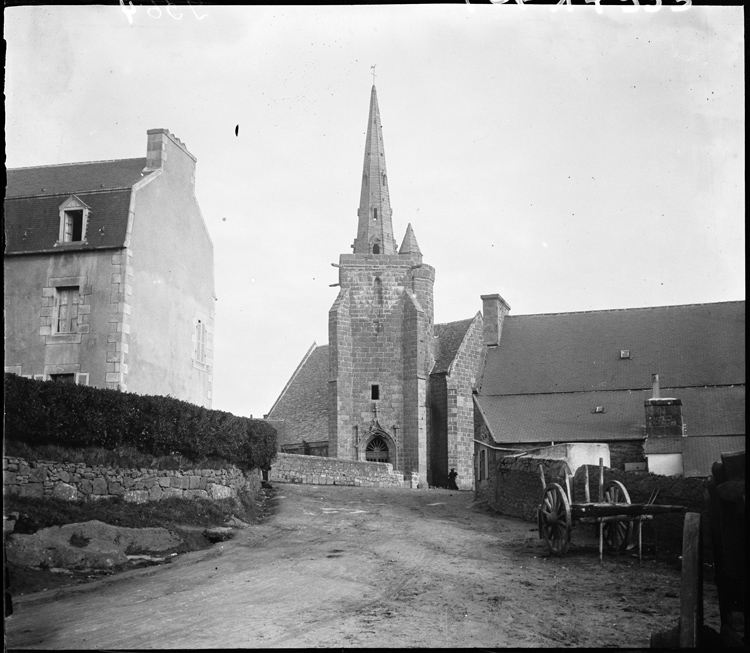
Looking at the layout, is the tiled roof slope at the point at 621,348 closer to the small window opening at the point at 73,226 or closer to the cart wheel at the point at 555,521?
the cart wheel at the point at 555,521

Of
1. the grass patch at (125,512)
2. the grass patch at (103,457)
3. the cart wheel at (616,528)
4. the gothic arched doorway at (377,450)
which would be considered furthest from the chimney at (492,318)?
the cart wheel at (616,528)

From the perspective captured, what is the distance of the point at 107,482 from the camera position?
47.0ft

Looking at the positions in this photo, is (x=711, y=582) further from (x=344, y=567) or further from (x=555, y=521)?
(x=344, y=567)

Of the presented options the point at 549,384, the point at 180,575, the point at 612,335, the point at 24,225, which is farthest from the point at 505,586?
the point at 612,335

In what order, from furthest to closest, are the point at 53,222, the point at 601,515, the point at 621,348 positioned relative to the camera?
1. the point at 621,348
2. the point at 53,222
3. the point at 601,515

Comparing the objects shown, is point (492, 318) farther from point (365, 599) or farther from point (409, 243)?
point (365, 599)

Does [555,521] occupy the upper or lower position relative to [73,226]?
lower

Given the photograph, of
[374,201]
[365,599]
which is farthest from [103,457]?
[374,201]

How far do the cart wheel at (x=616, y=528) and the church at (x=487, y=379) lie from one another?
5.84m

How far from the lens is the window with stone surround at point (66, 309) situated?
19125mm

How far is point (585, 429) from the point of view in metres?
25.2

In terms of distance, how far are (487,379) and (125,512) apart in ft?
55.6

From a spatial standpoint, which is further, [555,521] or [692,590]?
[555,521]

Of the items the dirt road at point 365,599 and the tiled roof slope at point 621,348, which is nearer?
the dirt road at point 365,599
